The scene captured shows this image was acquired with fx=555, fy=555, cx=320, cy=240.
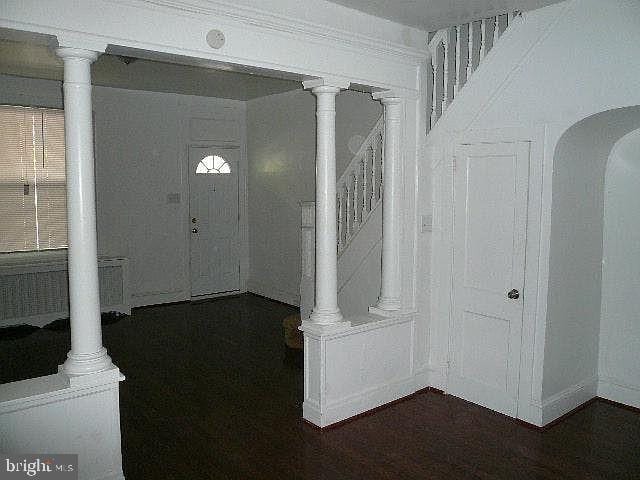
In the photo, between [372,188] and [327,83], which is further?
[372,188]

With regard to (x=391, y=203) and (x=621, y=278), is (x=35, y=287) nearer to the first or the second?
(x=391, y=203)

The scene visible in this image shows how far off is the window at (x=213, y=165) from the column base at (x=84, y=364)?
5368 mm

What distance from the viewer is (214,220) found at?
27.6ft

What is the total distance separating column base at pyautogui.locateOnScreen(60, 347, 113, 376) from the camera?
3020 mm

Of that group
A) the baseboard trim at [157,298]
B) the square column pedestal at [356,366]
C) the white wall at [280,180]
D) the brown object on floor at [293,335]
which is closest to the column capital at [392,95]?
the square column pedestal at [356,366]

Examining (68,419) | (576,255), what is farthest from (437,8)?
(68,419)

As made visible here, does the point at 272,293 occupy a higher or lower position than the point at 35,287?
lower

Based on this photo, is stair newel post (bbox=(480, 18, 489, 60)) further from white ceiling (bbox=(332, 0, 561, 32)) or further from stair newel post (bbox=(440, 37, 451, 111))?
stair newel post (bbox=(440, 37, 451, 111))

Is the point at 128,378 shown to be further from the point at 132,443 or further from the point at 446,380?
the point at 446,380

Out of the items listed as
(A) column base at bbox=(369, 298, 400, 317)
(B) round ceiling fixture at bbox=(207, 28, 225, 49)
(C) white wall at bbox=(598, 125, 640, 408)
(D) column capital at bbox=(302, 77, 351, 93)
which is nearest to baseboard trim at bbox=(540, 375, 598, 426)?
(C) white wall at bbox=(598, 125, 640, 408)

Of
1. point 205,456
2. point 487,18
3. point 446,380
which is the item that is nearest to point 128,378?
point 205,456

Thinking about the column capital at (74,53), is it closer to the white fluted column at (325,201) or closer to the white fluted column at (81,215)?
the white fluted column at (81,215)

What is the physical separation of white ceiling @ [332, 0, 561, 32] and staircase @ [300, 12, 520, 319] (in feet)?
0.55

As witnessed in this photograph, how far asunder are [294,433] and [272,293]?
430 cm
